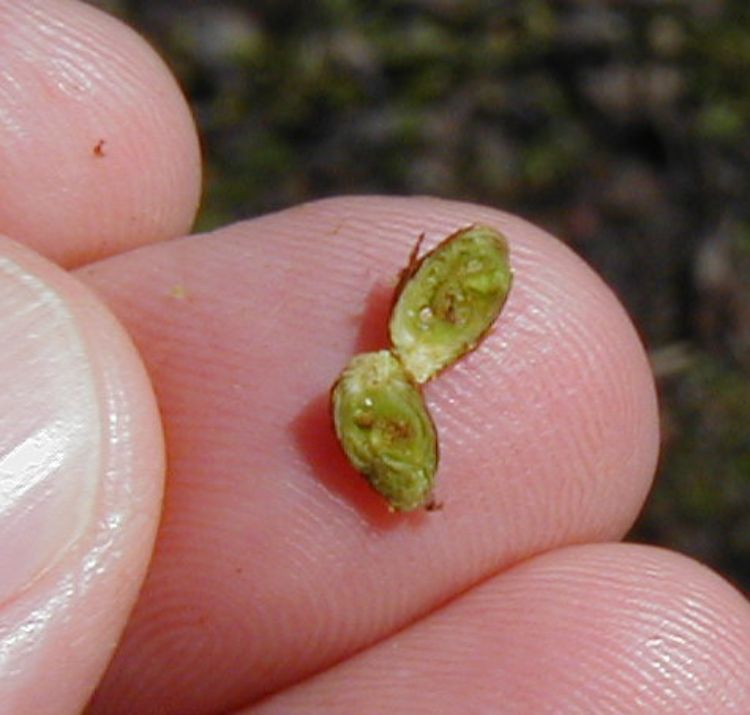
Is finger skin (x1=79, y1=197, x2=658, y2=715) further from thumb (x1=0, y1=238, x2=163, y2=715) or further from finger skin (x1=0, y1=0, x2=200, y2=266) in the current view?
thumb (x1=0, y1=238, x2=163, y2=715)

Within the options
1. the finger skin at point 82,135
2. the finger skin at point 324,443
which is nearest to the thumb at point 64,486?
the finger skin at point 324,443

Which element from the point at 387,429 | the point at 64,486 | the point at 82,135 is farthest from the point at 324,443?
the point at 82,135

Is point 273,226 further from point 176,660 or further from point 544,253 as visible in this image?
point 176,660

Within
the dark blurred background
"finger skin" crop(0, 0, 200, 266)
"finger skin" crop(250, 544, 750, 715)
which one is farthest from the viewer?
the dark blurred background

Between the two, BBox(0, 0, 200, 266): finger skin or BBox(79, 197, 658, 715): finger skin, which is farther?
BBox(0, 0, 200, 266): finger skin

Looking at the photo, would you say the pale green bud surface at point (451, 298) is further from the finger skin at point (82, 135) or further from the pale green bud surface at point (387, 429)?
the finger skin at point (82, 135)

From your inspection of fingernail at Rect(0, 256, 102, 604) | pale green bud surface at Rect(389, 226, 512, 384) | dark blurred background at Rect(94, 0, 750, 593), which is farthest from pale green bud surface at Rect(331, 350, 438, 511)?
dark blurred background at Rect(94, 0, 750, 593)

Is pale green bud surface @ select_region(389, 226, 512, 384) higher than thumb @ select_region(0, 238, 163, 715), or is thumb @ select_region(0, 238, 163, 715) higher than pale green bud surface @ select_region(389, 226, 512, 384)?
pale green bud surface @ select_region(389, 226, 512, 384)
